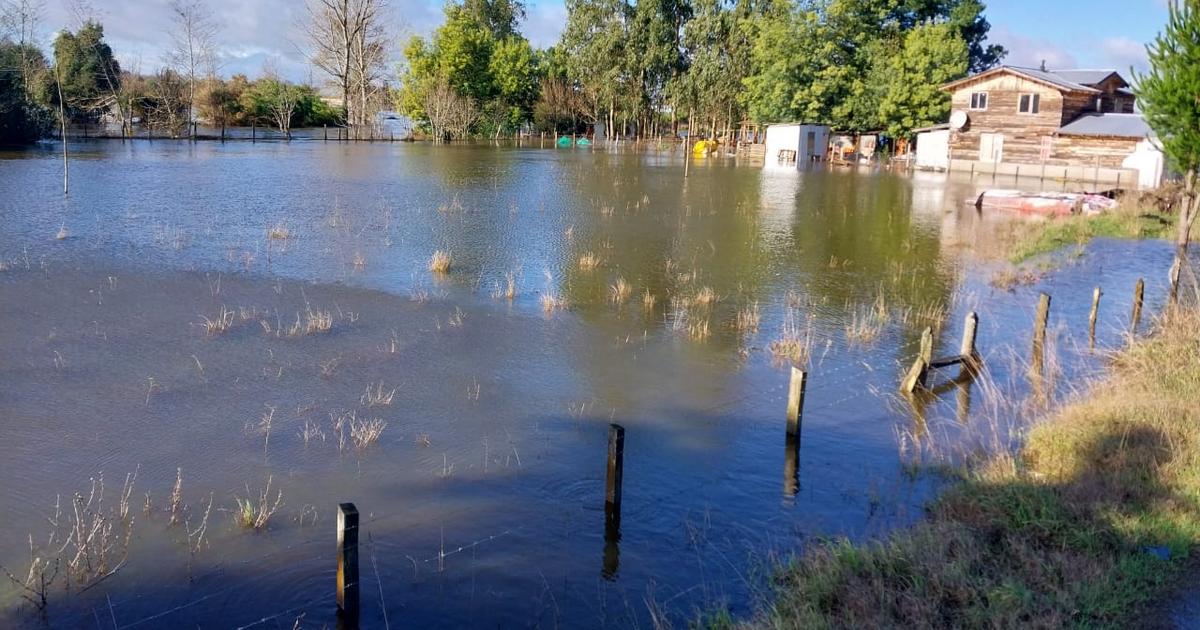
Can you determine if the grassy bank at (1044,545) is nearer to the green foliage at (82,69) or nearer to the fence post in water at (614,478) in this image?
the fence post in water at (614,478)

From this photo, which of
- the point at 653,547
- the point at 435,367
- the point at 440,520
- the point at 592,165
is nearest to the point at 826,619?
the point at 653,547

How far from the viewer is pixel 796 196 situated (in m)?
33.6

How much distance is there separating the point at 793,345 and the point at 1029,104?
A: 126 ft

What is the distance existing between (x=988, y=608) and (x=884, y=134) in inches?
2057

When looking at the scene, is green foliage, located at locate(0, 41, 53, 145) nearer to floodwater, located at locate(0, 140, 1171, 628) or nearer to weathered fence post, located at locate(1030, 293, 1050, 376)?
floodwater, located at locate(0, 140, 1171, 628)

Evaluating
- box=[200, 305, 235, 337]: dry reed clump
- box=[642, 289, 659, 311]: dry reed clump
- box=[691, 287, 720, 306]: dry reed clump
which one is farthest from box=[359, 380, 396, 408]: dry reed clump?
box=[691, 287, 720, 306]: dry reed clump

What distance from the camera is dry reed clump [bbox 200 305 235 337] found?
510 inches

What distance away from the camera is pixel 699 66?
63.3 m

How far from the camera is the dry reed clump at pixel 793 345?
12.6m

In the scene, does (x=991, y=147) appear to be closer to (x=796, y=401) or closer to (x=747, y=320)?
(x=747, y=320)

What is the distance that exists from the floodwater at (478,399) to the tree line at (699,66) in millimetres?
30839

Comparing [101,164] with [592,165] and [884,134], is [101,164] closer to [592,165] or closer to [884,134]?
[592,165]

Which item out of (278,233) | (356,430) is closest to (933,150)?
(278,233)

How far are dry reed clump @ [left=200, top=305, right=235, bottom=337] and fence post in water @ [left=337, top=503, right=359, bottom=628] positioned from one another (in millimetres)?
7782
